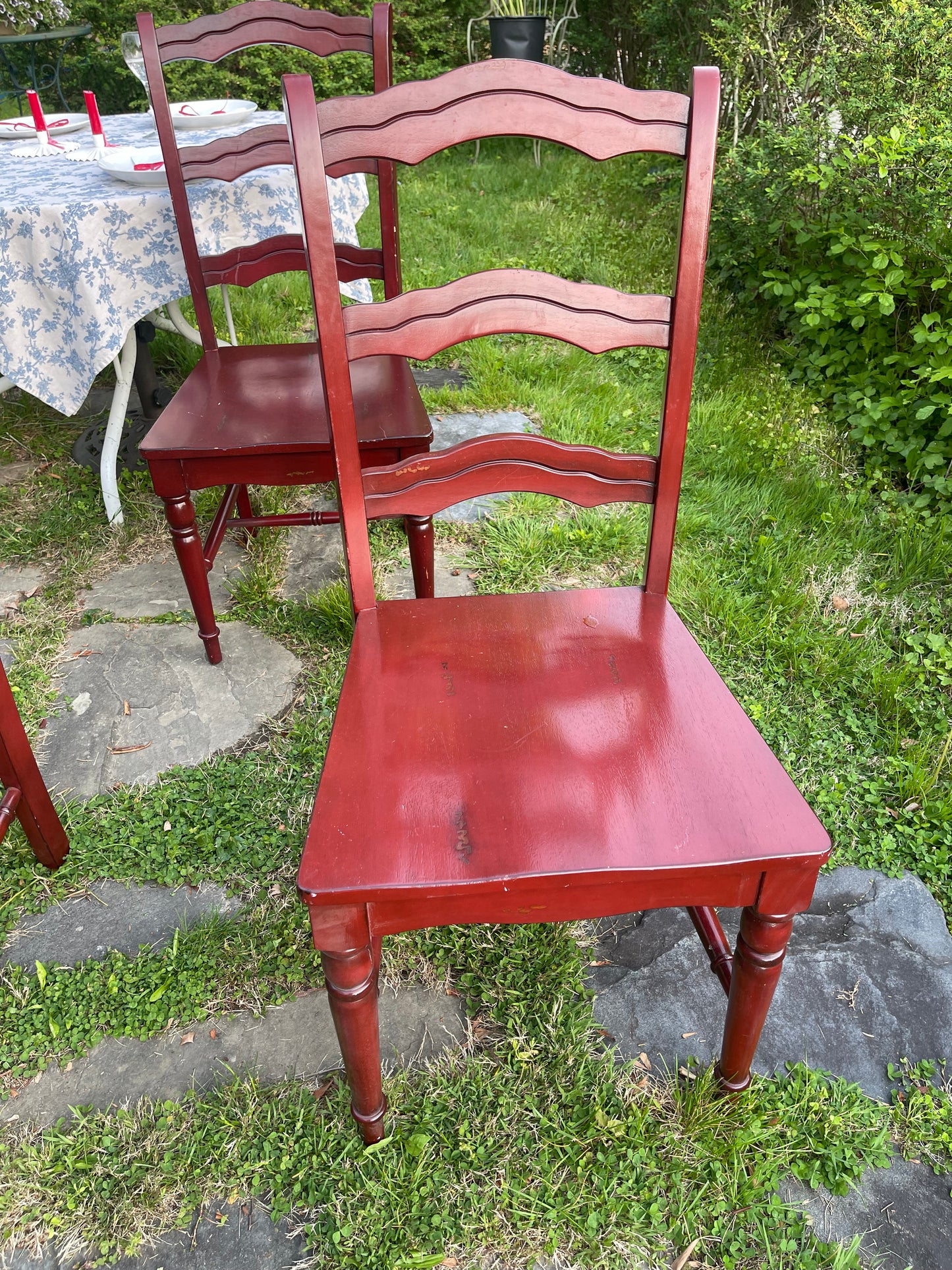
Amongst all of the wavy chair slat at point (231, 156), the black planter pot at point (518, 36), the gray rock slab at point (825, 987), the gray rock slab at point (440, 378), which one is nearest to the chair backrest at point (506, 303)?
the gray rock slab at point (825, 987)

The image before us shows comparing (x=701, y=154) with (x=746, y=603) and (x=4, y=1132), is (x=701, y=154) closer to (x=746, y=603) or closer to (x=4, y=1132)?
(x=746, y=603)

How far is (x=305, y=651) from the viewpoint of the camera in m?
2.24

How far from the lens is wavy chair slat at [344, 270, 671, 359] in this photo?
4.02 ft

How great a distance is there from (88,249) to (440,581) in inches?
48.1

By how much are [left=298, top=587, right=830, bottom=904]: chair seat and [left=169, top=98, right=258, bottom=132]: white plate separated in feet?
5.75

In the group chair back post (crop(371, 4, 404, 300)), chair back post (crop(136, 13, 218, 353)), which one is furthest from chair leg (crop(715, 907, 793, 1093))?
chair back post (crop(136, 13, 218, 353))

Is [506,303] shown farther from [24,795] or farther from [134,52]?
[134,52]

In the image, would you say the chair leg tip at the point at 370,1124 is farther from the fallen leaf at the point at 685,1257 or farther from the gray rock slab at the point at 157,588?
Result: the gray rock slab at the point at 157,588

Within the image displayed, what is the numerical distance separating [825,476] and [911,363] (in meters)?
0.41

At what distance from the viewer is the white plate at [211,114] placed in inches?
91.7

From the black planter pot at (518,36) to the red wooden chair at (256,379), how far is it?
479 cm

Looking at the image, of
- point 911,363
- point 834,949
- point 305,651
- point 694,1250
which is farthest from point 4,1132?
point 911,363

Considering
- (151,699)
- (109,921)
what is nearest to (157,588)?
(151,699)

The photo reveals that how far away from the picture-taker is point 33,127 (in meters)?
2.71
